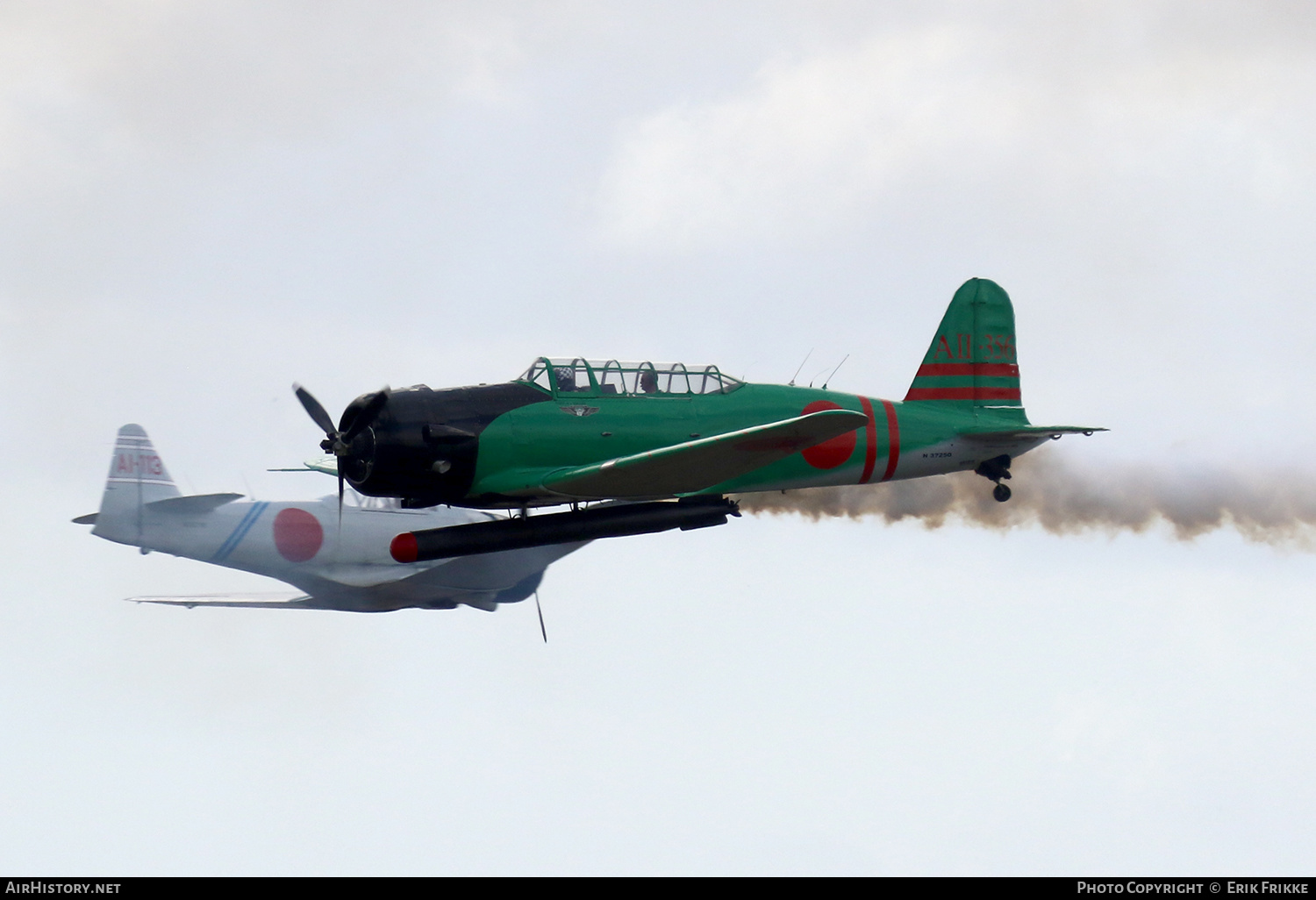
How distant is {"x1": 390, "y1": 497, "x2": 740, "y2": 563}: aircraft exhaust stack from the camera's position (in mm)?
18358

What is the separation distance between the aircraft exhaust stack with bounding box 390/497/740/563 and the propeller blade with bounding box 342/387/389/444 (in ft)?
5.07

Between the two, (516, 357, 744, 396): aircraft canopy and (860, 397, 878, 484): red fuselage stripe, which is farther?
(860, 397, 878, 484): red fuselage stripe

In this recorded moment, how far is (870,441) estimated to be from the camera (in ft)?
67.1

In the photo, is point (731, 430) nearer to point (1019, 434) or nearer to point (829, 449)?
point (829, 449)

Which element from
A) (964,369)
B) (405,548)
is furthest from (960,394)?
(405,548)

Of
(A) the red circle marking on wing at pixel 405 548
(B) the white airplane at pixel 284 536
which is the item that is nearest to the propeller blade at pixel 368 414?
(A) the red circle marking on wing at pixel 405 548

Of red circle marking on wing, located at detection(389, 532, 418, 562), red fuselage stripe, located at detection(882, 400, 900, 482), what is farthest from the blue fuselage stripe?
red fuselage stripe, located at detection(882, 400, 900, 482)

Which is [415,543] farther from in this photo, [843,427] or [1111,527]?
[1111,527]

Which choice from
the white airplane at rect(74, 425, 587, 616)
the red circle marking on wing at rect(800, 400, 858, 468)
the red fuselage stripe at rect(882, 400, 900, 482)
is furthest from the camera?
the white airplane at rect(74, 425, 587, 616)

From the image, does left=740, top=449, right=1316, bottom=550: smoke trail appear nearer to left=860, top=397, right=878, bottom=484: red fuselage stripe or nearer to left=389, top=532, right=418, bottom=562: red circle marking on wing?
left=860, top=397, right=878, bottom=484: red fuselage stripe

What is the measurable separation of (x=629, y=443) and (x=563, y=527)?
1.47 m

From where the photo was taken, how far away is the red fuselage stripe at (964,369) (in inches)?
846
